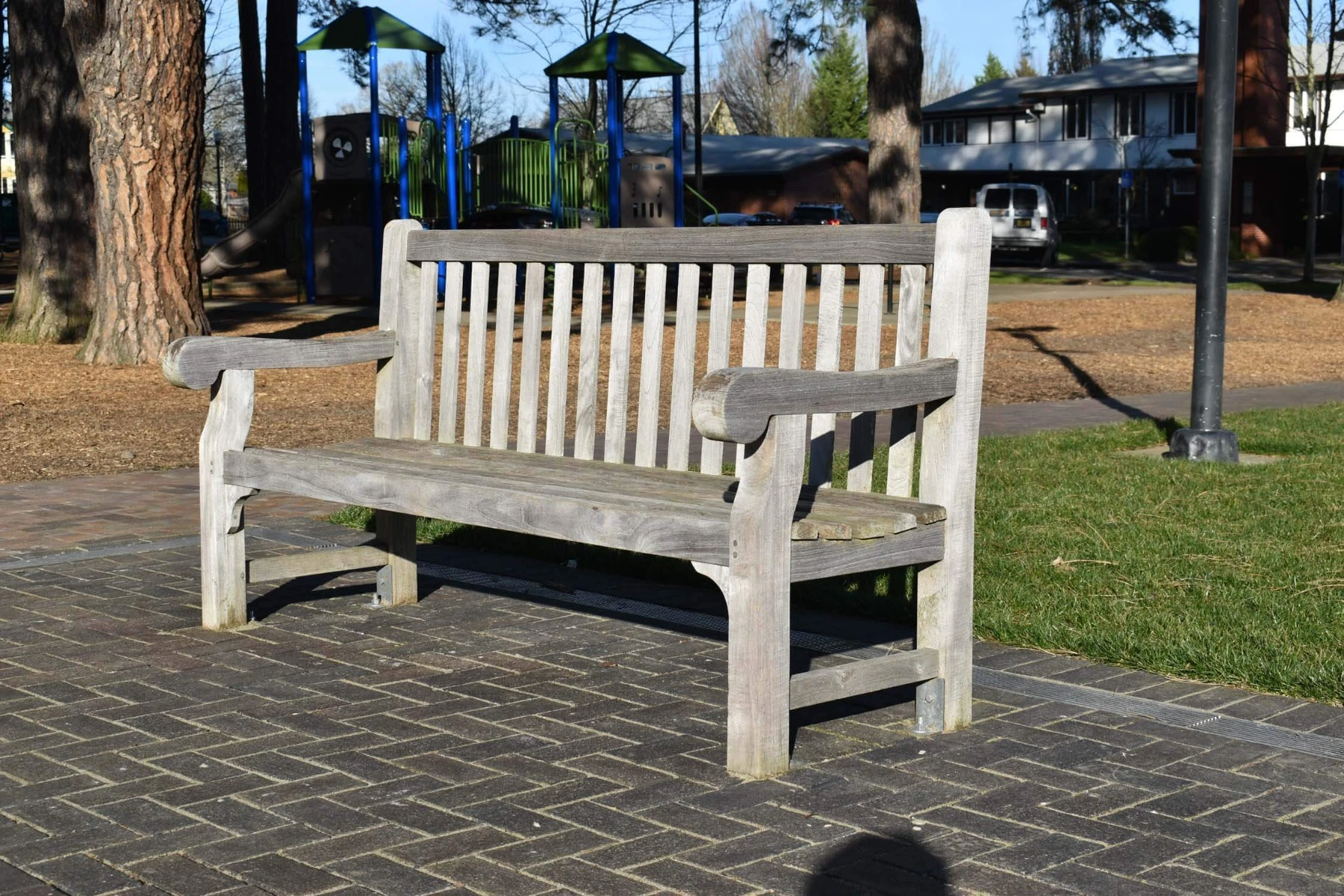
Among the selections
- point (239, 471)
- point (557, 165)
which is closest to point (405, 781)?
point (239, 471)

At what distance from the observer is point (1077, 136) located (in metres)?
65.9

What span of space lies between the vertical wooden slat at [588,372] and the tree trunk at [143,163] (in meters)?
9.03

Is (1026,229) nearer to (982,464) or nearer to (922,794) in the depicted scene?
(982,464)

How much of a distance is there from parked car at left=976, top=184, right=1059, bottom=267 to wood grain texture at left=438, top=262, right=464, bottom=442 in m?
30.5

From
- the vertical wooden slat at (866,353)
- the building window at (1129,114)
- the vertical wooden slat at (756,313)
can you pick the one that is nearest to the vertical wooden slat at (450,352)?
the vertical wooden slat at (756,313)

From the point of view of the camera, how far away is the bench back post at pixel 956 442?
381 centimetres

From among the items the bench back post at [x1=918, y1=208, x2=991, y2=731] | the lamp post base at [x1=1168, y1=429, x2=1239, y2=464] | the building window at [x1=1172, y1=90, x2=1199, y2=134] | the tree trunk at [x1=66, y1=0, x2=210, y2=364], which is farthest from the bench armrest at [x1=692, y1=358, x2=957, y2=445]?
the building window at [x1=1172, y1=90, x2=1199, y2=134]

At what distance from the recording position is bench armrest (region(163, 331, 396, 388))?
4.75 meters

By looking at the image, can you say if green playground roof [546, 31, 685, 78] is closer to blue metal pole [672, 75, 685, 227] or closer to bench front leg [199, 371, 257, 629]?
blue metal pole [672, 75, 685, 227]

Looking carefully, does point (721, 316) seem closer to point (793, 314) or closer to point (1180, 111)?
point (793, 314)

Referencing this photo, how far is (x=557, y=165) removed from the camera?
23.0 m

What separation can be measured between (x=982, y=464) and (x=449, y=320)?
3.66 metres

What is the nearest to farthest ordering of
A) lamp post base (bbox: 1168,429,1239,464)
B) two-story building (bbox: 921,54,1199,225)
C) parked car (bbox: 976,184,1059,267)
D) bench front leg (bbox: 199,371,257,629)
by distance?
bench front leg (bbox: 199,371,257,629) < lamp post base (bbox: 1168,429,1239,464) < parked car (bbox: 976,184,1059,267) < two-story building (bbox: 921,54,1199,225)

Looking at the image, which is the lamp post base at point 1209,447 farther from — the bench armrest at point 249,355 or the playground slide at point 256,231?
the playground slide at point 256,231
